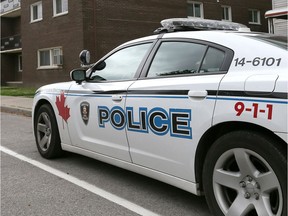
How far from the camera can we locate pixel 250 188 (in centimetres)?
Result: 293

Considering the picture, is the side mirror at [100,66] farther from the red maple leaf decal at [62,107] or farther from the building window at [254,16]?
the building window at [254,16]

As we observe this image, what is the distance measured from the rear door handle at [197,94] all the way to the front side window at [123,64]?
106cm

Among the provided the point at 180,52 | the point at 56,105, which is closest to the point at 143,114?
the point at 180,52

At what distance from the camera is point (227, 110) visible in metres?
3.01

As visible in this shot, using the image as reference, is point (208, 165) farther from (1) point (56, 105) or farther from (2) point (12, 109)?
(2) point (12, 109)

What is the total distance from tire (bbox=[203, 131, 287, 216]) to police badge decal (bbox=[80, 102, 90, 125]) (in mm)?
1912

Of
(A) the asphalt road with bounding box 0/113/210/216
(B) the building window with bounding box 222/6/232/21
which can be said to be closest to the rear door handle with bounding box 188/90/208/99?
(A) the asphalt road with bounding box 0/113/210/216

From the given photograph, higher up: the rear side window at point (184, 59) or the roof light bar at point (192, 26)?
the roof light bar at point (192, 26)

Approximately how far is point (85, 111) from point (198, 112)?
1879mm

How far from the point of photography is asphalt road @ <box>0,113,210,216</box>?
3.79m

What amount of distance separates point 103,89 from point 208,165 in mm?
1742

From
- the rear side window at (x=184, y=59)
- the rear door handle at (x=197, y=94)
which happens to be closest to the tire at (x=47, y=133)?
the rear side window at (x=184, y=59)

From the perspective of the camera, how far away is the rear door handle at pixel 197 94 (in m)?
3.22

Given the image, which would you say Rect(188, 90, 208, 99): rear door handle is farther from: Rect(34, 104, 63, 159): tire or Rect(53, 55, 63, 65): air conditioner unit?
Rect(53, 55, 63, 65): air conditioner unit
